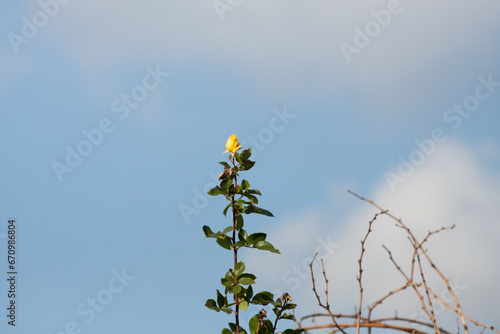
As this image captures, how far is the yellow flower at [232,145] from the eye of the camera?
2008 mm

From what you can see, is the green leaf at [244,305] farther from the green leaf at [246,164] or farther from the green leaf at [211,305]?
the green leaf at [246,164]

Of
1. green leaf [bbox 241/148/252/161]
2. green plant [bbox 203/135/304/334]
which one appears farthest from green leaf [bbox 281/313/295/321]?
green leaf [bbox 241/148/252/161]

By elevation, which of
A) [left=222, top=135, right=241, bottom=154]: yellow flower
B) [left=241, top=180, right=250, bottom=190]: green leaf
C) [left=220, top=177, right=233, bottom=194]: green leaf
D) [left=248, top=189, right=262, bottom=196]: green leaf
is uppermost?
[left=222, top=135, right=241, bottom=154]: yellow flower

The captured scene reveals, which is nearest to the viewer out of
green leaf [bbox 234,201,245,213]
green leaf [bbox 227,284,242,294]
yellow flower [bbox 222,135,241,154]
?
green leaf [bbox 227,284,242,294]

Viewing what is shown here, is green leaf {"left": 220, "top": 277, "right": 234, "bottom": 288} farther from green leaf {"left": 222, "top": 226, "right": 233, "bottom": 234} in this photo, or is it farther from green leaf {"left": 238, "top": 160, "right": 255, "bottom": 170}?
green leaf {"left": 238, "top": 160, "right": 255, "bottom": 170}

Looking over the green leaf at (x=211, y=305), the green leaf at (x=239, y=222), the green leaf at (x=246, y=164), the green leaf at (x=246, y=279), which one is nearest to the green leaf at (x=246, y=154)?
the green leaf at (x=246, y=164)

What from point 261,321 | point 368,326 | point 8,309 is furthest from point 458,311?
point 8,309

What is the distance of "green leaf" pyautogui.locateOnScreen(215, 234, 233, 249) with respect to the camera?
6.14 feet

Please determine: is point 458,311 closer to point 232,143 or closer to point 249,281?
point 249,281

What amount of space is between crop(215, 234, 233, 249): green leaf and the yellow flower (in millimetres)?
352

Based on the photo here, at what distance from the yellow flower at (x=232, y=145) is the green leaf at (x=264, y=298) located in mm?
569

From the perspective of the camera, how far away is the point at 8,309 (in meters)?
4.29

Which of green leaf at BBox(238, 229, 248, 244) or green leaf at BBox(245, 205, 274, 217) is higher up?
green leaf at BBox(245, 205, 274, 217)

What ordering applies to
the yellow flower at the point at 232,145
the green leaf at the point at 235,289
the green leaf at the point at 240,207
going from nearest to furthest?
the green leaf at the point at 235,289
the green leaf at the point at 240,207
the yellow flower at the point at 232,145
